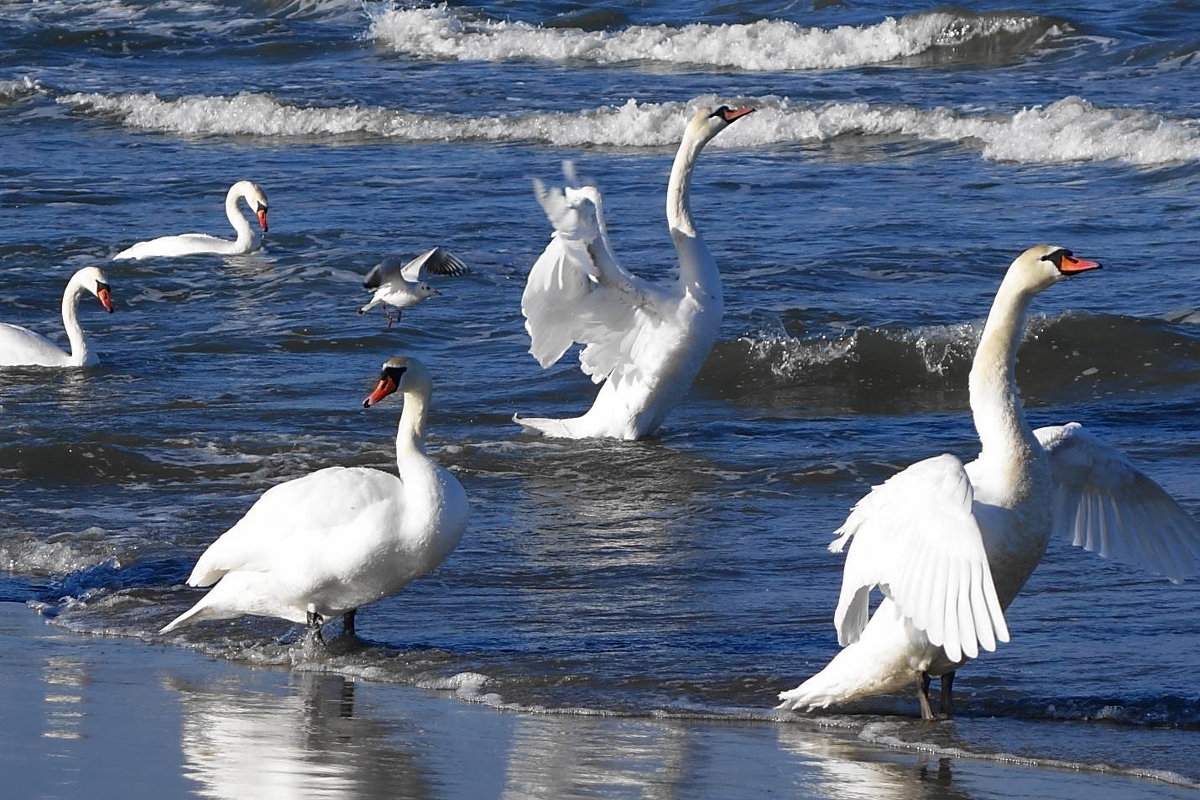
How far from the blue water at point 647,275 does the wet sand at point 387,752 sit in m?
0.22

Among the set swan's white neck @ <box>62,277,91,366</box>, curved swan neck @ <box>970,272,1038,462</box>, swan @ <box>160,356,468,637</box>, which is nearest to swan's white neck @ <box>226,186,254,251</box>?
swan's white neck @ <box>62,277,91,366</box>

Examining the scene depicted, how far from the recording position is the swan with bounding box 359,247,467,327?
39.7 ft

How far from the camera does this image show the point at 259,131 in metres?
22.2

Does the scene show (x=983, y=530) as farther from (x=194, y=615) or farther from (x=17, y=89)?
(x=17, y=89)

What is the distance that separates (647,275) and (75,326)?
153 inches

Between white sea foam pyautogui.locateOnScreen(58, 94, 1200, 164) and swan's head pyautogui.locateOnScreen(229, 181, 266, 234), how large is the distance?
4.46 metres

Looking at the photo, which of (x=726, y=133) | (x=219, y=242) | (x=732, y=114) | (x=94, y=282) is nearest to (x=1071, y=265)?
(x=732, y=114)

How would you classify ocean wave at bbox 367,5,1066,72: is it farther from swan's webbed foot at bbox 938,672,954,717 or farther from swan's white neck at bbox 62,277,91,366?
swan's webbed foot at bbox 938,672,954,717

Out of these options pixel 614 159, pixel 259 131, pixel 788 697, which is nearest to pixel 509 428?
pixel 788 697

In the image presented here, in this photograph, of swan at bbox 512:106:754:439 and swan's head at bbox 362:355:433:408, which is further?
swan at bbox 512:106:754:439

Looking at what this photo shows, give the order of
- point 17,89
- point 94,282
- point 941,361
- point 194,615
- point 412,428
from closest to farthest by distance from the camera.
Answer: point 194,615
point 412,428
point 941,361
point 94,282
point 17,89

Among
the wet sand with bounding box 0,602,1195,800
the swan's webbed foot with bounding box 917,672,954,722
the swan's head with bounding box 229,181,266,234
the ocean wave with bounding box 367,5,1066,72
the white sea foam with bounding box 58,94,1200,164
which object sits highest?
the ocean wave with bounding box 367,5,1066,72

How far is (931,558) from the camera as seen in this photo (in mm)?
5305

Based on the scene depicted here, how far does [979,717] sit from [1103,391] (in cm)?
563
